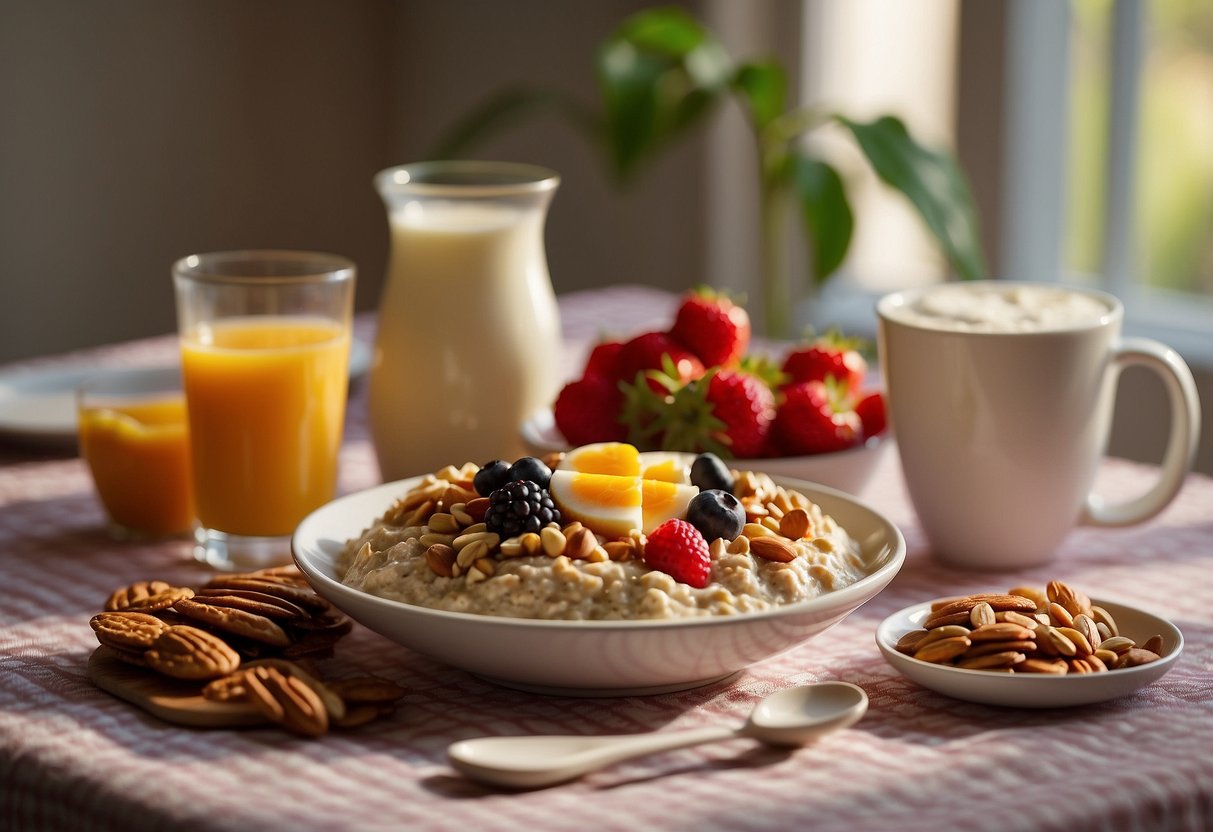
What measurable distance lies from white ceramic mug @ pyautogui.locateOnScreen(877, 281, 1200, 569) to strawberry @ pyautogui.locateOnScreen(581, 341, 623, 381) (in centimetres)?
25

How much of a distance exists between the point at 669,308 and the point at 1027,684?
54.9 inches

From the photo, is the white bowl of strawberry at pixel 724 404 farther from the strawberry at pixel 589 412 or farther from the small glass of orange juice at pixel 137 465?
the small glass of orange juice at pixel 137 465

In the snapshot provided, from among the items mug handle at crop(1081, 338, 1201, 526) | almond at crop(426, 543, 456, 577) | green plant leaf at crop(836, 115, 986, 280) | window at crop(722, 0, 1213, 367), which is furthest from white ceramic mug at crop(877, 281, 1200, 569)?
window at crop(722, 0, 1213, 367)

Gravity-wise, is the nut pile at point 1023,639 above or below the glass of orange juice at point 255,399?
below

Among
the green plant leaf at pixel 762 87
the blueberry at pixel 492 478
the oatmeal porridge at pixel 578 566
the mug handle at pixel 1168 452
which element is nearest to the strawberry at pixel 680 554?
the oatmeal porridge at pixel 578 566

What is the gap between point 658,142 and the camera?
2.87 m

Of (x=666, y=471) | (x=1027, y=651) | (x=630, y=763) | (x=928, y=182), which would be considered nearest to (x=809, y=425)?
(x=666, y=471)

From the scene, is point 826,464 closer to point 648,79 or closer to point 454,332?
point 454,332

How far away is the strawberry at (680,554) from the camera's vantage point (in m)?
0.86

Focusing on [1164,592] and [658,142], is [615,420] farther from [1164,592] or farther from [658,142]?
[658,142]

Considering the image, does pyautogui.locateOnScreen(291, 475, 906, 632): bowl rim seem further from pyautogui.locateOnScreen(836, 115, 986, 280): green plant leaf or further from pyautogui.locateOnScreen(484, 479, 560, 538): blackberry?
pyautogui.locateOnScreen(836, 115, 986, 280): green plant leaf

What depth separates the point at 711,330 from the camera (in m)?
1.30

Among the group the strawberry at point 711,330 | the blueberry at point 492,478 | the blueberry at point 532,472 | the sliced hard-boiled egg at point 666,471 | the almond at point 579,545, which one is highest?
the strawberry at point 711,330

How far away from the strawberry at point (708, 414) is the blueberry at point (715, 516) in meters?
0.29
